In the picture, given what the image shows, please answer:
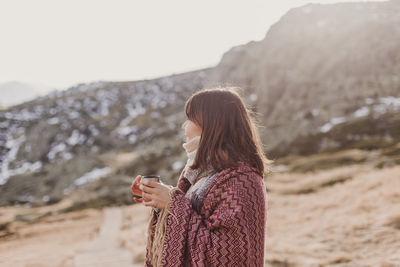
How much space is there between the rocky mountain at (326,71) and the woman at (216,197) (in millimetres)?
51875

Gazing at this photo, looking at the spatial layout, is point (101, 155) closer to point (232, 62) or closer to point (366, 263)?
point (232, 62)

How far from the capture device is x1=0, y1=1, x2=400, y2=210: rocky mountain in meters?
55.2

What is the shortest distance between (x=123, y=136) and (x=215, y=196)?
12020cm

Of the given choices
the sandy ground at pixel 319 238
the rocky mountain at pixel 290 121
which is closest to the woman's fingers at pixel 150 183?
the sandy ground at pixel 319 238

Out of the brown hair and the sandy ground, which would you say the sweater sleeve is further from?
the sandy ground

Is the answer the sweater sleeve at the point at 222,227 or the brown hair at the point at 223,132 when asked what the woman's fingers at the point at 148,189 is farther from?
the brown hair at the point at 223,132

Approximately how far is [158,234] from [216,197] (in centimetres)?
59

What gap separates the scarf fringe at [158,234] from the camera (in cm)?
275

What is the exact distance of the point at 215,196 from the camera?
2.66 metres

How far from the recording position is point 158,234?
2.84m

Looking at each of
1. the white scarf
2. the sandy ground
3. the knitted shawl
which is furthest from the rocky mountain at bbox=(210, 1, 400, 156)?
the knitted shawl

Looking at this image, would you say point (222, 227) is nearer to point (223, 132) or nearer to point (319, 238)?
point (223, 132)

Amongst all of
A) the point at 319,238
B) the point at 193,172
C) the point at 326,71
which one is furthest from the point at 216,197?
the point at 326,71

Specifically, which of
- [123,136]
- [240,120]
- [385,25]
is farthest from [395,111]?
[123,136]
